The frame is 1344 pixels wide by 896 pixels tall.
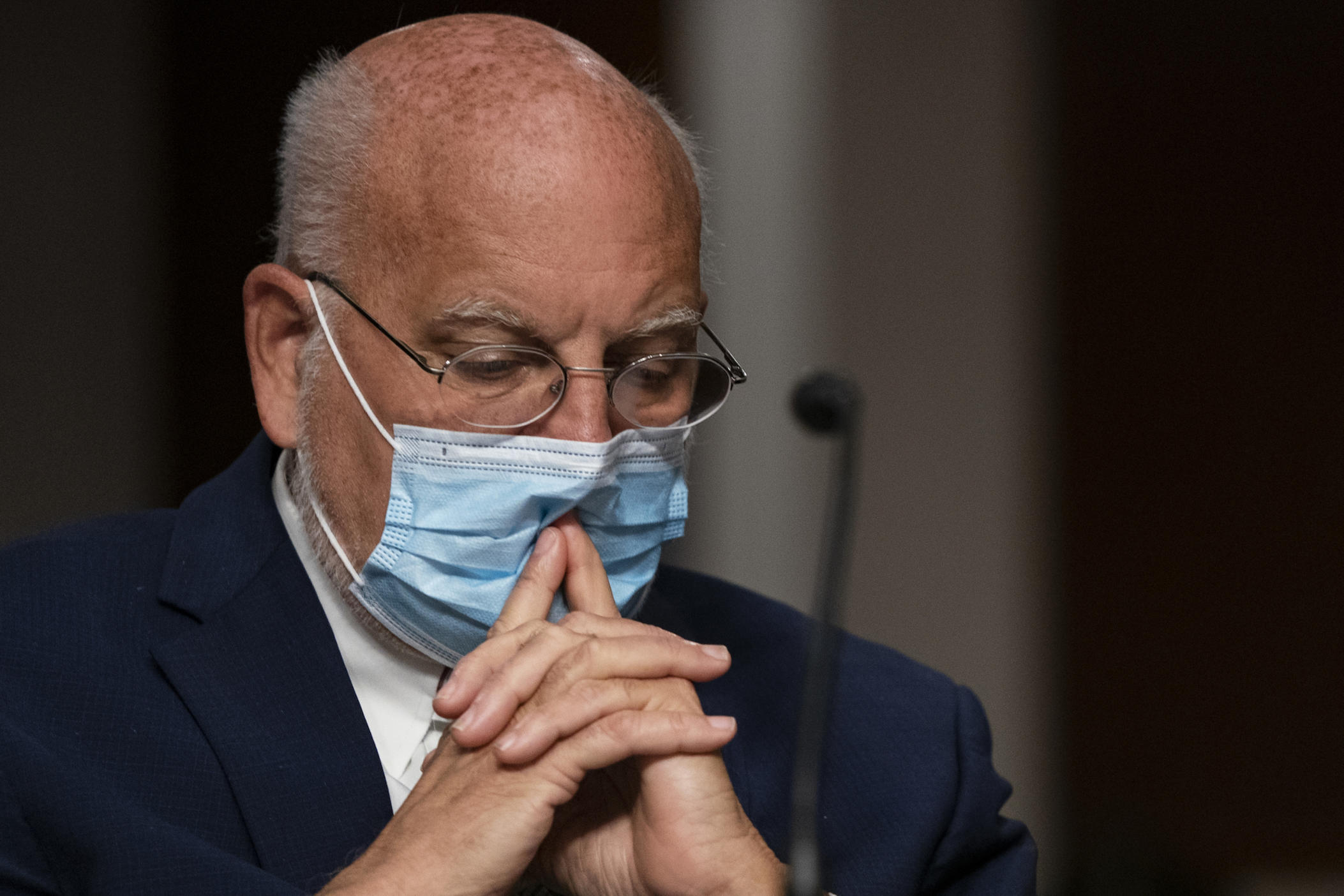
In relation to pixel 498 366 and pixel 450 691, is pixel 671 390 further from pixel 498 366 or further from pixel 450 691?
pixel 450 691

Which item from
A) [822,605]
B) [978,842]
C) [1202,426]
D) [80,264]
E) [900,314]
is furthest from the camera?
[1202,426]

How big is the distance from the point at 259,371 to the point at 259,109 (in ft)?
4.84

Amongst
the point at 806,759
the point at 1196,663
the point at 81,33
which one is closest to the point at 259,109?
the point at 81,33

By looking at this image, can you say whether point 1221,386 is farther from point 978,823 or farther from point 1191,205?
point 978,823

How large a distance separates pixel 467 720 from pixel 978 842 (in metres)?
0.82

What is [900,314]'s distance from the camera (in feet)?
10.7

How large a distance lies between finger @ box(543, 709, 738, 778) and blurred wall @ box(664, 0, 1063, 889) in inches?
A: 76.6

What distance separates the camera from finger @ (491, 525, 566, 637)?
1257 millimetres

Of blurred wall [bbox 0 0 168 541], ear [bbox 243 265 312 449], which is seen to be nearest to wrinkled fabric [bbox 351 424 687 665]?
ear [bbox 243 265 312 449]

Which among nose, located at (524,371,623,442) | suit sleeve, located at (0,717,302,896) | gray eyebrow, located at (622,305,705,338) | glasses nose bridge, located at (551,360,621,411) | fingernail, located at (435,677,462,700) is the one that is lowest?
suit sleeve, located at (0,717,302,896)

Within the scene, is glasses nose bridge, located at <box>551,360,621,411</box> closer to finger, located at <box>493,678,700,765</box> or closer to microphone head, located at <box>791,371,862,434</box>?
finger, located at <box>493,678,700,765</box>

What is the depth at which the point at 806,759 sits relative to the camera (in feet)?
2.60

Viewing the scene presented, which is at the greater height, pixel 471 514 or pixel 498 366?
pixel 498 366

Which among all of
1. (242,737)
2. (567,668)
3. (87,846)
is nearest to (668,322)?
(567,668)
